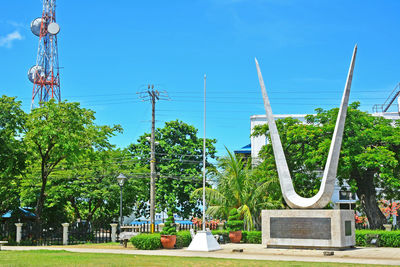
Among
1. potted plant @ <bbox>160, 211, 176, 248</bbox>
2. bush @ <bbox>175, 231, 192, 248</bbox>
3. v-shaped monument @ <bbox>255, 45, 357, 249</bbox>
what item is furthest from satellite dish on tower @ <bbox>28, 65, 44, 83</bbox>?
v-shaped monument @ <bbox>255, 45, 357, 249</bbox>

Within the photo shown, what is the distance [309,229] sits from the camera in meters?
20.8

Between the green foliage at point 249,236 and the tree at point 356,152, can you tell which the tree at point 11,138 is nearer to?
the green foliage at point 249,236

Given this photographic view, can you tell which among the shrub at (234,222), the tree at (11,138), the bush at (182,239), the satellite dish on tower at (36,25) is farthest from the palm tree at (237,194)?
the satellite dish on tower at (36,25)

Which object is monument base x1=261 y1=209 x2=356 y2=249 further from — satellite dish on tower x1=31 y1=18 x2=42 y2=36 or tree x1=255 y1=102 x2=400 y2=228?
satellite dish on tower x1=31 y1=18 x2=42 y2=36

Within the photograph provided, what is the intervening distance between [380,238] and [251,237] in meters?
7.44

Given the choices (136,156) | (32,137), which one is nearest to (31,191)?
(32,137)

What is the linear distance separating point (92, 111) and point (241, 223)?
1367cm

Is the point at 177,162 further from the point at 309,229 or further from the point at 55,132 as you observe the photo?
the point at 309,229

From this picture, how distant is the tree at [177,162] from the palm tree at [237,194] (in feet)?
41.5

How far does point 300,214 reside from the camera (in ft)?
68.8

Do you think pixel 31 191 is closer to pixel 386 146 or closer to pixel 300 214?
pixel 300 214

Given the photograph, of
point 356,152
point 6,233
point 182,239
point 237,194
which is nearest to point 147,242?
point 182,239

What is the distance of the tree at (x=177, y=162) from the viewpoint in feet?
150

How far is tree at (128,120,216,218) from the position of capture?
4562 cm
